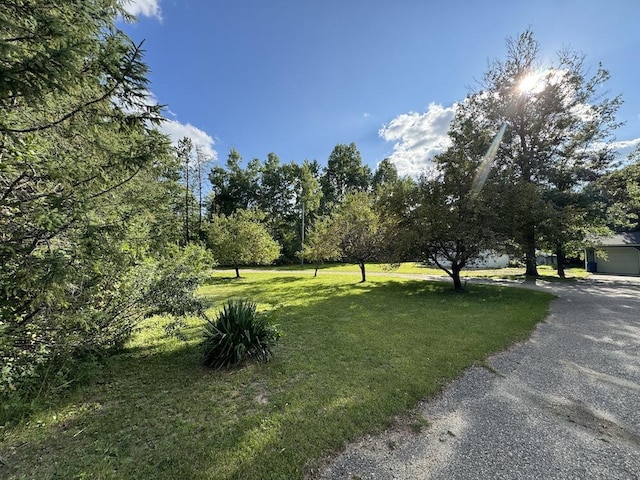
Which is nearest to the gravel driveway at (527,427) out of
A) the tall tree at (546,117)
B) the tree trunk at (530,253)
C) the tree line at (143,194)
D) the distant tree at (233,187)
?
the tree line at (143,194)

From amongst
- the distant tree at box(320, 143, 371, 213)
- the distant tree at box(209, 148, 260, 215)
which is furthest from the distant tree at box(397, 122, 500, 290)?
the distant tree at box(320, 143, 371, 213)

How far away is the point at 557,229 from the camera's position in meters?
13.0

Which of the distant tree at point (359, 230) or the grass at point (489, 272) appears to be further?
the grass at point (489, 272)

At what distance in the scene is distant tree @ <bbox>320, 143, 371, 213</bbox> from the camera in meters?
41.4

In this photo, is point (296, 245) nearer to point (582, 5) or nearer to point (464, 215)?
point (464, 215)

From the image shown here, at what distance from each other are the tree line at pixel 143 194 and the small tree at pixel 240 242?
0.10m

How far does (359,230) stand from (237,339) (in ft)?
35.5

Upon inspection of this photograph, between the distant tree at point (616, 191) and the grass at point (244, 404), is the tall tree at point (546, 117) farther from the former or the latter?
the grass at point (244, 404)

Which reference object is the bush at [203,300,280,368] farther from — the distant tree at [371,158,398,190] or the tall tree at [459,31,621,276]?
the distant tree at [371,158,398,190]

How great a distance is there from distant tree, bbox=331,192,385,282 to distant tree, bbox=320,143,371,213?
86.5 feet

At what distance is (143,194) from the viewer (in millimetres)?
3652

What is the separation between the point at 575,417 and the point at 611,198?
671 inches

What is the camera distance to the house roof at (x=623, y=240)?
18.3 m

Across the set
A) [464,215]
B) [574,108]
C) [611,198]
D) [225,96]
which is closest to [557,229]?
[611,198]
